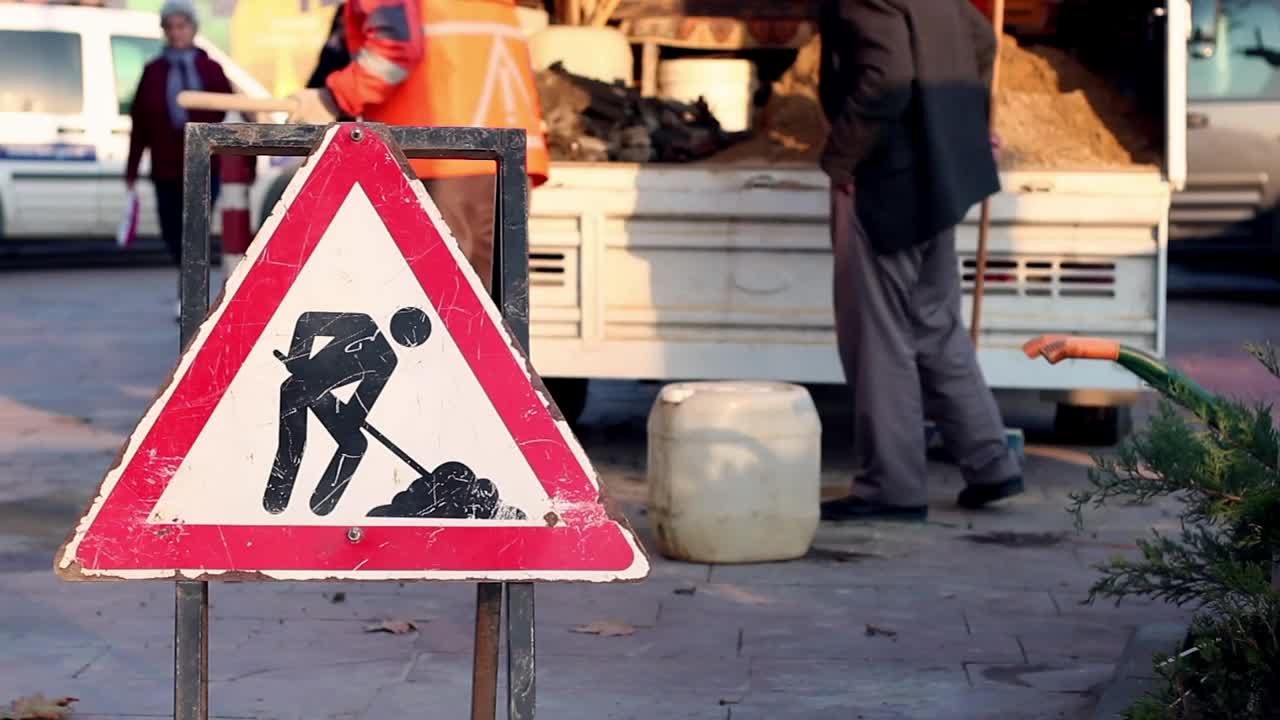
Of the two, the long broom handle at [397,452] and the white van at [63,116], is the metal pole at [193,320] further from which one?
the white van at [63,116]

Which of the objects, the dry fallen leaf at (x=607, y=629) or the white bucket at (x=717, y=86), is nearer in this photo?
the dry fallen leaf at (x=607, y=629)

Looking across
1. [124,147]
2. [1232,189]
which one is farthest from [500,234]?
[124,147]

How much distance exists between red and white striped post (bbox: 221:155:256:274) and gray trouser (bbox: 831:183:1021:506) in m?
2.15

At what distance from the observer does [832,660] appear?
498 cm

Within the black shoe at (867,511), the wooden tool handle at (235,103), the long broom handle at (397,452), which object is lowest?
the black shoe at (867,511)

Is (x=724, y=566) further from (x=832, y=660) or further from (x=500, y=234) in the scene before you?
(x=500, y=234)

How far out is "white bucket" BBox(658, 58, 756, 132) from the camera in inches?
363

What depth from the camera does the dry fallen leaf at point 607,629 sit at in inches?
207

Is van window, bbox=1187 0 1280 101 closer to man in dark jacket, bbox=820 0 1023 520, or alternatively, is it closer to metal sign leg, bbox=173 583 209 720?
man in dark jacket, bbox=820 0 1023 520

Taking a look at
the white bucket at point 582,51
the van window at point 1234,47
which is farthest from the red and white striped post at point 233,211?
the van window at point 1234,47

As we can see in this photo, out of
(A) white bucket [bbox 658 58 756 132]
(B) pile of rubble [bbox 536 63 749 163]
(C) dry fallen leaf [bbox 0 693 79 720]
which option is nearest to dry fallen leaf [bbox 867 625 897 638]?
(C) dry fallen leaf [bbox 0 693 79 720]

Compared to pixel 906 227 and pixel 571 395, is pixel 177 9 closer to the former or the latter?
pixel 571 395

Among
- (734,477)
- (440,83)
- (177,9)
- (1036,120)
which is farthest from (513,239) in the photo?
(177,9)

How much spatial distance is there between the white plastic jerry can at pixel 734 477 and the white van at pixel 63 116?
1261 centimetres
